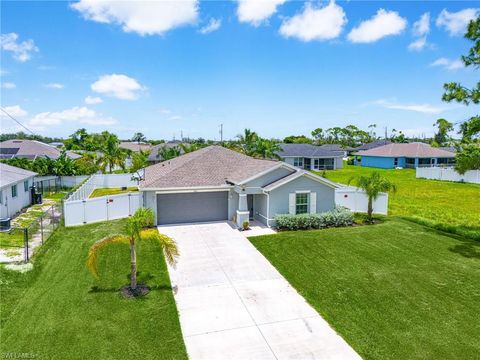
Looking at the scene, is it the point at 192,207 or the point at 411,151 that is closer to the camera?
the point at 192,207

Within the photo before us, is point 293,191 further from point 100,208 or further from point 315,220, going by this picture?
point 100,208

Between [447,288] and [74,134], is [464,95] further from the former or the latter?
[74,134]

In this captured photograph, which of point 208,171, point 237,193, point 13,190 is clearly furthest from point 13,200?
point 237,193

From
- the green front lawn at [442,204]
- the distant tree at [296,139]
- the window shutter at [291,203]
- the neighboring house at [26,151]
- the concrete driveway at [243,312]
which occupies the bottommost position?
the concrete driveway at [243,312]

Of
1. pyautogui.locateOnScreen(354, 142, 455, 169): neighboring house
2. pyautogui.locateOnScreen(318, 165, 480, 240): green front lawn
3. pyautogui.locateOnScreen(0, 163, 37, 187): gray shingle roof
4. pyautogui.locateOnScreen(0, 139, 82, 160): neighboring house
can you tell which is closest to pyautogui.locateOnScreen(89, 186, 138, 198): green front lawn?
pyautogui.locateOnScreen(0, 163, 37, 187): gray shingle roof

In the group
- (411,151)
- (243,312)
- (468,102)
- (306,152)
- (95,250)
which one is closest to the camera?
(243,312)

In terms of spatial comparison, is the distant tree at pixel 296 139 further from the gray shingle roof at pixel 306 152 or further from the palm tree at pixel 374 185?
the palm tree at pixel 374 185

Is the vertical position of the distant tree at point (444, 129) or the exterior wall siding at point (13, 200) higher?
the distant tree at point (444, 129)

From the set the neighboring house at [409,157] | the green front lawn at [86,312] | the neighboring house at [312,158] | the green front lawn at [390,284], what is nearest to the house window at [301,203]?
the green front lawn at [390,284]
